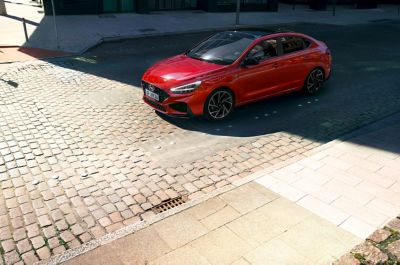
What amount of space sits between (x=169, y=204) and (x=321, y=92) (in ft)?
22.4

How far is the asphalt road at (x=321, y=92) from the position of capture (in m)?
8.21

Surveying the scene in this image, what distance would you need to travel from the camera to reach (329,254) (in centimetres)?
447

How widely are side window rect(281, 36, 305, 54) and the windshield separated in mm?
933

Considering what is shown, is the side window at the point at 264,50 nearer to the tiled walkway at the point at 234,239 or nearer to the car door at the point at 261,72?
the car door at the point at 261,72

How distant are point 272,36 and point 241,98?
69.6 inches

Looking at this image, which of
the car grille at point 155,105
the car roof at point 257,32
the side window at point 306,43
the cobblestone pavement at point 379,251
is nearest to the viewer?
the cobblestone pavement at point 379,251

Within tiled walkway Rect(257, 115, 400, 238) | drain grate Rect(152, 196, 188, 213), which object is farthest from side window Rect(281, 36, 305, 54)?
drain grate Rect(152, 196, 188, 213)

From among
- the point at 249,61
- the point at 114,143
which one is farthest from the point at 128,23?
the point at 114,143

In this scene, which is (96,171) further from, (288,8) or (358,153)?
(288,8)

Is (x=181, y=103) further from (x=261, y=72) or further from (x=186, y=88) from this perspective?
(x=261, y=72)

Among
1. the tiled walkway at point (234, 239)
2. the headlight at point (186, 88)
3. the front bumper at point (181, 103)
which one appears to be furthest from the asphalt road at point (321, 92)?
the tiled walkway at point (234, 239)

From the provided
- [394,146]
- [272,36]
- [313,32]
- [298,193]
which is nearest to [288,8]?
[313,32]

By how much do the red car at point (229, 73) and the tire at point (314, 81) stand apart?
0.08 m

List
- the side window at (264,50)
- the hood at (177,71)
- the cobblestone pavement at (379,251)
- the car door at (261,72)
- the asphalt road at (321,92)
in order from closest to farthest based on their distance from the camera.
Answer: the cobblestone pavement at (379,251)
the hood at (177,71)
the asphalt road at (321,92)
the car door at (261,72)
the side window at (264,50)
